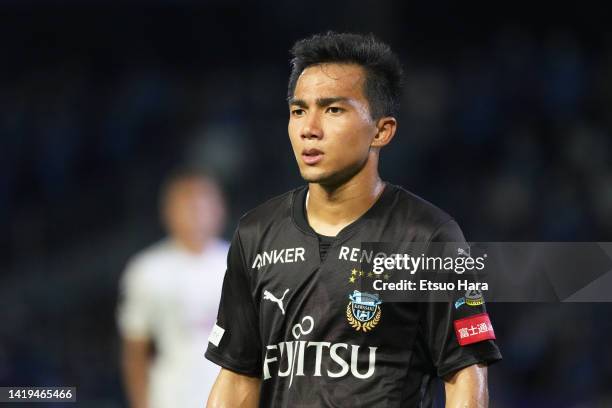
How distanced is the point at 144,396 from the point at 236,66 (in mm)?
3920

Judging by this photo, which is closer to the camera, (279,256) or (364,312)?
(364,312)

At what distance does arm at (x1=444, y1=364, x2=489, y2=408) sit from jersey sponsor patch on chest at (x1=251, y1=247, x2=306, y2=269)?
0.58 m

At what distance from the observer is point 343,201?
10.5ft

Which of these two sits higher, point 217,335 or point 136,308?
point 136,308

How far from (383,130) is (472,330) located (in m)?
0.70

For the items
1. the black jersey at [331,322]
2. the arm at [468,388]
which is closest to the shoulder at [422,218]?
the black jersey at [331,322]

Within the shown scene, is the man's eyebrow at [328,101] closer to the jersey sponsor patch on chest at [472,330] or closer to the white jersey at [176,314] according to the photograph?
the jersey sponsor patch on chest at [472,330]

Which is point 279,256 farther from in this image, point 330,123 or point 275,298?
point 330,123

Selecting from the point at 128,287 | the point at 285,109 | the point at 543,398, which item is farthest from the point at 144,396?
the point at 285,109

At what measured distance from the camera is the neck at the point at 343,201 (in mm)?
3207

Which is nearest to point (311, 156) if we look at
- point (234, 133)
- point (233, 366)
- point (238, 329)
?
point (238, 329)

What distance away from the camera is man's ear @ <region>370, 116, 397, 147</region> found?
3.25m

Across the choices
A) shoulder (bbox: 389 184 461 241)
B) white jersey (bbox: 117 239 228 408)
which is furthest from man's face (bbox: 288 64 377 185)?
white jersey (bbox: 117 239 228 408)

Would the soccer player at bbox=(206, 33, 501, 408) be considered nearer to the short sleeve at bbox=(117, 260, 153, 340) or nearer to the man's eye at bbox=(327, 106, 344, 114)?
the man's eye at bbox=(327, 106, 344, 114)
